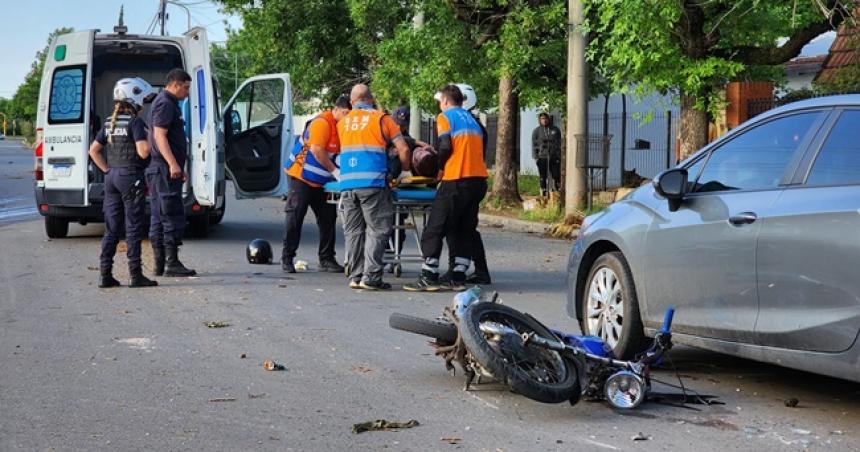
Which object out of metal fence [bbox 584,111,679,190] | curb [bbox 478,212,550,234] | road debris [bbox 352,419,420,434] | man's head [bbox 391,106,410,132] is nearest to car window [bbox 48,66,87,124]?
man's head [bbox 391,106,410,132]

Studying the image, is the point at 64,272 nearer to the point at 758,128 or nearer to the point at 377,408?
the point at 377,408

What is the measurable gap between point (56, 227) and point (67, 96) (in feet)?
5.99

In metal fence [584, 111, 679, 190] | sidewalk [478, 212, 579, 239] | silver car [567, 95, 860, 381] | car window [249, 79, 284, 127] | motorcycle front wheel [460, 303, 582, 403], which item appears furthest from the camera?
metal fence [584, 111, 679, 190]

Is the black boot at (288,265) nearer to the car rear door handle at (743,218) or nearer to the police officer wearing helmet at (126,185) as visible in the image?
the police officer wearing helmet at (126,185)

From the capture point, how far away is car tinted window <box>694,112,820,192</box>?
6789mm

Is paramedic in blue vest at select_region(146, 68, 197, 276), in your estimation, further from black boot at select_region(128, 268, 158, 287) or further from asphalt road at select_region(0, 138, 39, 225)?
asphalt road at select_region(0, 138, 39, 225)

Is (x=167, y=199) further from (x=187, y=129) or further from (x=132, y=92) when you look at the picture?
(x=187, y=129)

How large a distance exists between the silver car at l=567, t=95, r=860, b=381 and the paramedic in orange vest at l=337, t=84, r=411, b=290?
3825mm

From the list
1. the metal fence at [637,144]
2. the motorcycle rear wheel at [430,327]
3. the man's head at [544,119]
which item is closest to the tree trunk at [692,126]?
the man's head at [544,119]

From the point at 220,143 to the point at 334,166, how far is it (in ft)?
11.6

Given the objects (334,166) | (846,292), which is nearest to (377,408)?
(846,292)

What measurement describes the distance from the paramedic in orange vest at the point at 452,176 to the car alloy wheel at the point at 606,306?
3.83 metres

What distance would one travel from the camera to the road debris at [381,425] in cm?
621

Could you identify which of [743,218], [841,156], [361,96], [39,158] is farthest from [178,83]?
[841,156]
